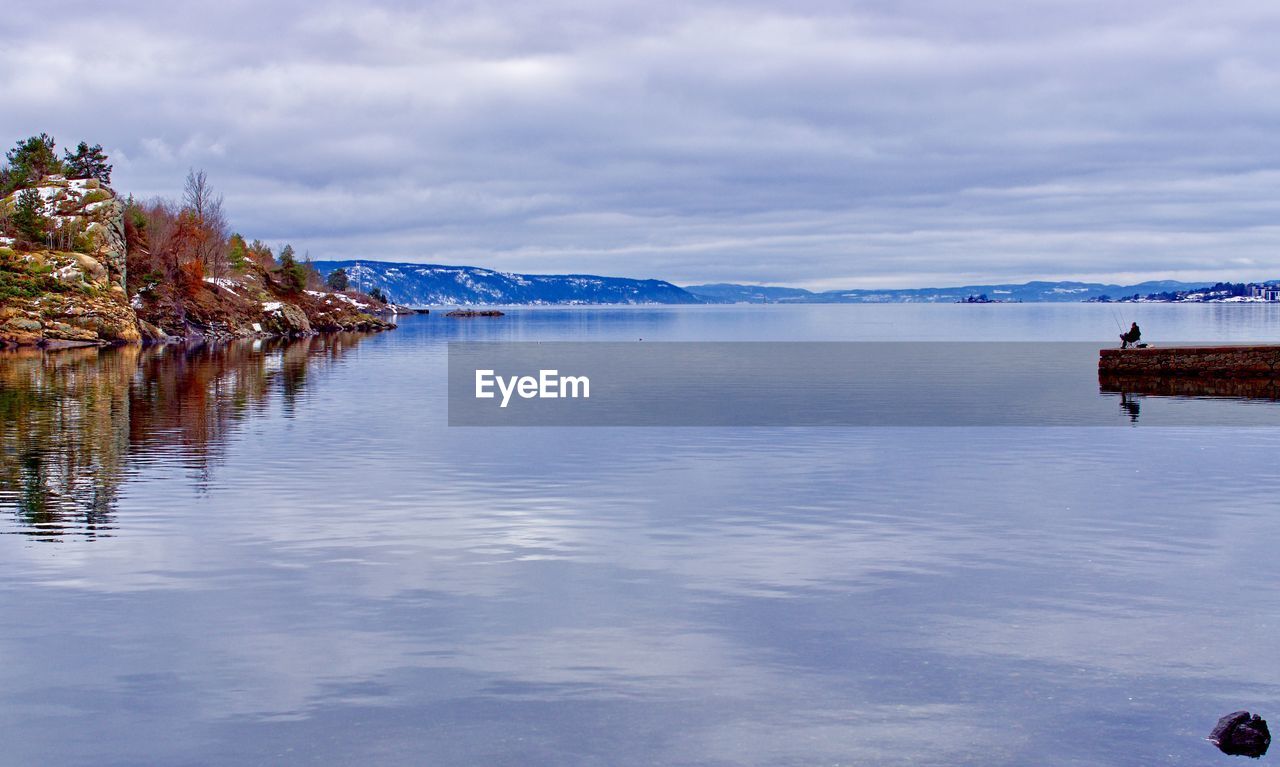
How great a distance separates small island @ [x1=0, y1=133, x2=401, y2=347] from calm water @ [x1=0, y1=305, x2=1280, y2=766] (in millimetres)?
92184

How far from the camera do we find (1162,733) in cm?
1366

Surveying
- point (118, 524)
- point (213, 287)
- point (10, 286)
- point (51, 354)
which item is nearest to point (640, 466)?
point (118, 524)

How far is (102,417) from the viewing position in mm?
49250

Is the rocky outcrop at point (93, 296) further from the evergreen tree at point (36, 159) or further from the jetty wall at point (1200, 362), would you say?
the jetty wall at point (1200, 362)

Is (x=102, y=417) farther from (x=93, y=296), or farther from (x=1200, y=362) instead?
(x=93, y=296)

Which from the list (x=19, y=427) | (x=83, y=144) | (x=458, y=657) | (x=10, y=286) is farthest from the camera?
(x=83, y=144)

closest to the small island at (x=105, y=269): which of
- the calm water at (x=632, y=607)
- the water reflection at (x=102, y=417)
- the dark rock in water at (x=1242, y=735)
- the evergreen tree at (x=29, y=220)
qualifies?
the evergreen tree at (x=29, y=220)

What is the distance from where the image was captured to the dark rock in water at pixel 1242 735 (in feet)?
42.9

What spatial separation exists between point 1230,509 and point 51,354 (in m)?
97.5

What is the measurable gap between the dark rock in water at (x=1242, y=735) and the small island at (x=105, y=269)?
119 meters

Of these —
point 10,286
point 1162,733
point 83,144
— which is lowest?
A: point 1162,733

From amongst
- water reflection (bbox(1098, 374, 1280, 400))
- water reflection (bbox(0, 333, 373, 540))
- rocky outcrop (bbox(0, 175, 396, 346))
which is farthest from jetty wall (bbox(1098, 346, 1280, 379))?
rocky outcrop (bbox(0, 175, 396, 346))

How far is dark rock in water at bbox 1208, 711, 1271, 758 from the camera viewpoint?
42.9 ft

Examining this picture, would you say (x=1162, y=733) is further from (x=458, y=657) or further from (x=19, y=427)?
(x=19, y=427)
